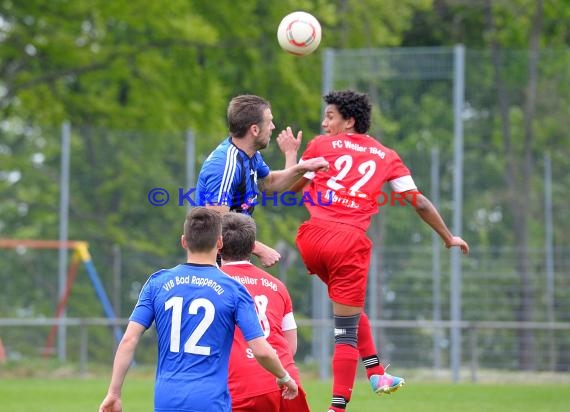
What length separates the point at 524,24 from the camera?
2677 centimetres

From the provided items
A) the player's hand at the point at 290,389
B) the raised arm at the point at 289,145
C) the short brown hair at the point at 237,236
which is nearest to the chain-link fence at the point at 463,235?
the raised arm at the point at 289,145

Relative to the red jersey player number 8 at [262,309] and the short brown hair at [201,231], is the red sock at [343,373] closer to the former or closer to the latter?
the red jersey player number 8 at [262,309]

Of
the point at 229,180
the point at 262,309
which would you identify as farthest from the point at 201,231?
the point at 229,180

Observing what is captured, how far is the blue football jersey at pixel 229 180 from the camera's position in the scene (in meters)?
7.67

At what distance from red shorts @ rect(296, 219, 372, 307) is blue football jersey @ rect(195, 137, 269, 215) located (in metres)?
0.74

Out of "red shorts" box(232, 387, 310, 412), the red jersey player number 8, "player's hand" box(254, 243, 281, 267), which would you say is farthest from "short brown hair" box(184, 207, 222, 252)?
"player's hand" box(254, 243, 281, 267)

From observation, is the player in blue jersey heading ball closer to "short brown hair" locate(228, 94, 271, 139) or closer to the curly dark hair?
"short brown hair" locate(228, 94, 271, 139)

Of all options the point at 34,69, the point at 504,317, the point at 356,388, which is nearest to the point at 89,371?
the point at 356,388

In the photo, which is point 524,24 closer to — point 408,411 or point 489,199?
point 489,199

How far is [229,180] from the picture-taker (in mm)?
7711

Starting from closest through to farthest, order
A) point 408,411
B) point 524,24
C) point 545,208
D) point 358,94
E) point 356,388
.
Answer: point 358,94 → point 408,411 → point 356,388 → point 545,208 → point 524,24

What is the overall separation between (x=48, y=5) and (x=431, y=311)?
40.6 ft

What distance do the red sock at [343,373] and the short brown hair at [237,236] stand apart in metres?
2.24

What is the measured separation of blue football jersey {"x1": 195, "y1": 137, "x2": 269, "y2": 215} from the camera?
767cm
